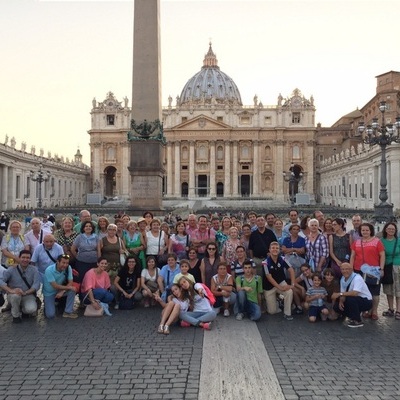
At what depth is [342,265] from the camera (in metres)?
7.14

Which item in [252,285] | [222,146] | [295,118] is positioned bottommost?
[252,285]

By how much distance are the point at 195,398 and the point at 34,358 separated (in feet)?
7.18

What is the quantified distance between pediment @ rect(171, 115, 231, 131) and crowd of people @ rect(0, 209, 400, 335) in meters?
69.1

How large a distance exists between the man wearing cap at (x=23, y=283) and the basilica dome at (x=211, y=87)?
9168cm

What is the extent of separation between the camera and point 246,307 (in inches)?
297

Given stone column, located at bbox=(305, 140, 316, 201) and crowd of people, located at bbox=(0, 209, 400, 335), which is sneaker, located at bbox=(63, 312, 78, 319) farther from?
stone column, located at bbox=(305, 140, 316, 201)

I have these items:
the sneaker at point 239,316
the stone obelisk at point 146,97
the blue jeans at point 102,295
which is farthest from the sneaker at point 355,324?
the stone obelisk at point 146,97

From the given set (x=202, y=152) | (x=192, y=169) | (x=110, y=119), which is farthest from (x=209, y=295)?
(x=110, y=119)

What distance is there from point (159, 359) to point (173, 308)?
4.44 feet

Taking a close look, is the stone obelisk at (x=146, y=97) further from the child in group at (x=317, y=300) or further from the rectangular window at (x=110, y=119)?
the rectangular window at (x=110, y=119)

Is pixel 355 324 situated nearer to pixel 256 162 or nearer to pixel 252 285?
pixel 252 285

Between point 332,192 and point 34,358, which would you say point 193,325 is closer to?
point 34,358

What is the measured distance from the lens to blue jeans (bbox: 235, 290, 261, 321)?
7305 mm

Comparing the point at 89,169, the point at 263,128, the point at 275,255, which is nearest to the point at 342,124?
the point at 263,128
